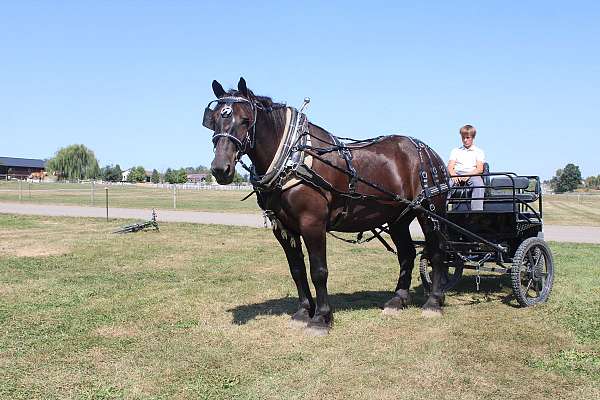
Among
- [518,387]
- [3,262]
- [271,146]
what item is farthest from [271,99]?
[3,262]

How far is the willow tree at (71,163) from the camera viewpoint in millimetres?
127625

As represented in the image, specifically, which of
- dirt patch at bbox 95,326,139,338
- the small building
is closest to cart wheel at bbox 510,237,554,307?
dirt patch at bbox 95,326,139,338

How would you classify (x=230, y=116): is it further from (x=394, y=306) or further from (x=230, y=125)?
(x=394, y=306)

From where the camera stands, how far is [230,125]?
5656 millimetres

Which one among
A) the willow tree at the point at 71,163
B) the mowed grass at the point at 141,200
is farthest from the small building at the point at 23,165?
the mowed grass at the point at 141,200

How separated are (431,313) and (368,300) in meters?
1.31

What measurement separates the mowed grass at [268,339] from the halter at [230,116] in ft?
7.21

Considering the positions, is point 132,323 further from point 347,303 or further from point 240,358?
point 347,303

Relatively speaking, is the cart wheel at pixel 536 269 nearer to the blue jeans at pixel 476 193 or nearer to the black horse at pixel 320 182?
the blue jeans at pixel 476 193

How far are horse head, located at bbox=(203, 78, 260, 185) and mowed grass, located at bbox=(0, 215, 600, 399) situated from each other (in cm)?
197

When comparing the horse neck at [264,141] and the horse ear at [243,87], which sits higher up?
the horse ear at [243,87]

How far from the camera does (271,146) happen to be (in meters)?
6.10

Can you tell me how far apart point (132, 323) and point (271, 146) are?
9.68 ft

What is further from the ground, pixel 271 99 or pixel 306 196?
pixel 271 99
